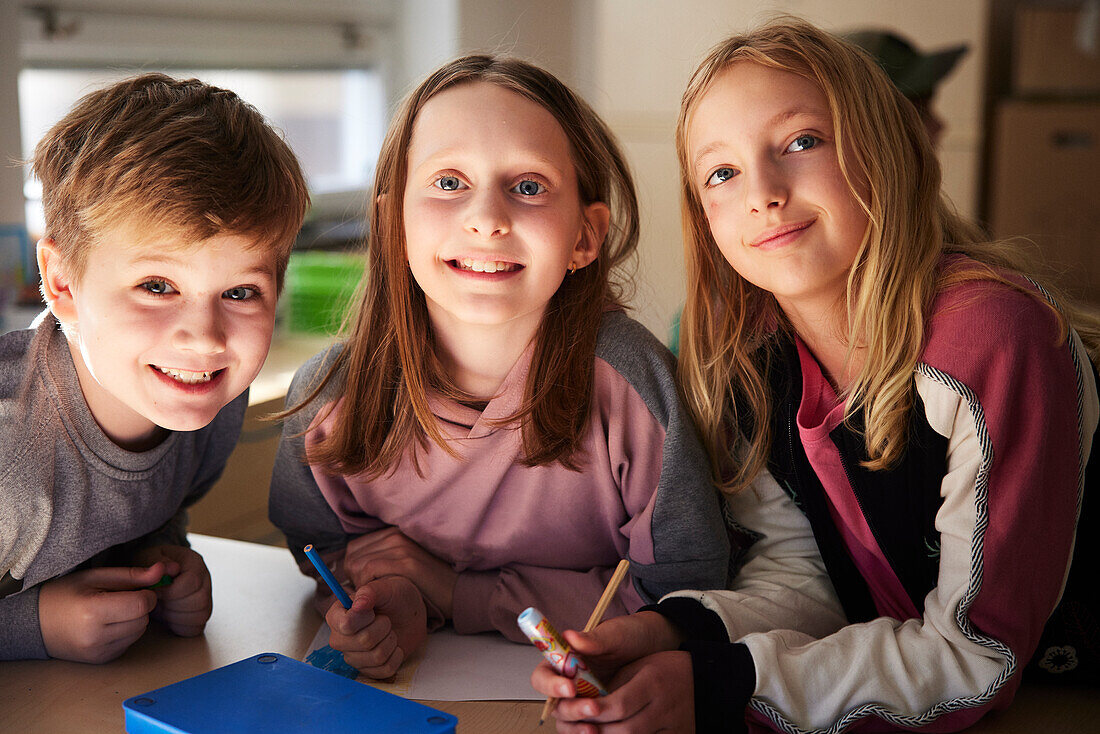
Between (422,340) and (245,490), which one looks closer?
(422,340)

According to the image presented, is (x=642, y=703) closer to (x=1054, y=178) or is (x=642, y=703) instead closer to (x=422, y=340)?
(x=422, y=340)

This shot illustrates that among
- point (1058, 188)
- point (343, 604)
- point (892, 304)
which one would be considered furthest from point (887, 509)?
point (1058, 188)

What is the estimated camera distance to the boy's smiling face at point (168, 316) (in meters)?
0.85

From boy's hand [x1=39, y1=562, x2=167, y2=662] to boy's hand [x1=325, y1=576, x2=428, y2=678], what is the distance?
0.17 metres

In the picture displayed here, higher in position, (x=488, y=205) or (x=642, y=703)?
(x=488, y=205)

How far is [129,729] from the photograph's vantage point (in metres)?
0.76

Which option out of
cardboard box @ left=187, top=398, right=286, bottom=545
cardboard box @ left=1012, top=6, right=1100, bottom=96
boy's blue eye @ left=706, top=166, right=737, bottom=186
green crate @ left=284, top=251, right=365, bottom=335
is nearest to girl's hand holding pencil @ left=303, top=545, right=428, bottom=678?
boy's blue eye @ left=706, top=166, right=737, bottom=186

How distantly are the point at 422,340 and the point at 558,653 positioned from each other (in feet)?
1.41

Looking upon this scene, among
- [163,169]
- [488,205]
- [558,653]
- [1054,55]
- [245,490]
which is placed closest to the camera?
[558,653]

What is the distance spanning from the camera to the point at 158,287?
869mm

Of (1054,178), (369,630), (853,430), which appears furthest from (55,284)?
(1054,178)

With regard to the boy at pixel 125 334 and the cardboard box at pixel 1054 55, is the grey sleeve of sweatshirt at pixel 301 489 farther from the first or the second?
the cardboard box at pixel 1054 55

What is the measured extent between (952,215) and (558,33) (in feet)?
7.83

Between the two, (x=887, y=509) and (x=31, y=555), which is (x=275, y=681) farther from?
(x=887, y=509)
